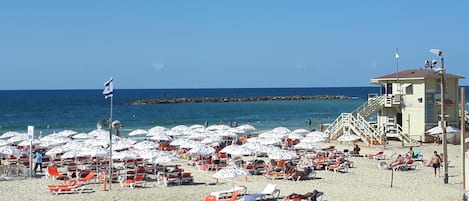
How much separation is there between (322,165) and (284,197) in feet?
20.6

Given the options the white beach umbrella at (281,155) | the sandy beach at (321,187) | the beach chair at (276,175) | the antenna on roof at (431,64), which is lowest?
the sandy beach at (321,187)

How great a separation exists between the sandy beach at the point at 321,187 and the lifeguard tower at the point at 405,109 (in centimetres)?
979

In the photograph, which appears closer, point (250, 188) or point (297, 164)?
point (250, 188)

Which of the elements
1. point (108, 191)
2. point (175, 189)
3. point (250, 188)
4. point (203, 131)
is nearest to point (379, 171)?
point (250, 188)

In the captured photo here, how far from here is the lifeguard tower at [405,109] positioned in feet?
107

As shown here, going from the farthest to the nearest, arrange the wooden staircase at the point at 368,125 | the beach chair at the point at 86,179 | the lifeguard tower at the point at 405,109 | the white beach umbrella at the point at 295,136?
the lifeguard tower at the point at 405,109 → the wooden staircase at the point at 368,125 → the white beach umbrella at the point at 295,136 → the beach chair at the point at 86,179

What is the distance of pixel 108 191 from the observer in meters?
18.0

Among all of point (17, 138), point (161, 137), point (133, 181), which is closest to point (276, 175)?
point (133, 181)

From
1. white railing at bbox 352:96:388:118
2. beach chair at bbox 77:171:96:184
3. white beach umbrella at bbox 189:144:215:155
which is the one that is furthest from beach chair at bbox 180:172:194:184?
white railing at bbox 352:96:388:118

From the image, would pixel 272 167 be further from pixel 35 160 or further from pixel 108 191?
pixel 35 160

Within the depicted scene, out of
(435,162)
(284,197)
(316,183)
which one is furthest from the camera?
(435,162)

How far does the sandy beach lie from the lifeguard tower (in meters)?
9.79

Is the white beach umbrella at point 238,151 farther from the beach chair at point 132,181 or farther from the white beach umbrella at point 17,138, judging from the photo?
the white beach umbrella at point 17,138

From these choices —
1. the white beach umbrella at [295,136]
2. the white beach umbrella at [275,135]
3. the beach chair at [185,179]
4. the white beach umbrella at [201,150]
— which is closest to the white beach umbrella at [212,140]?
the white beach umbrella at [275,135]
